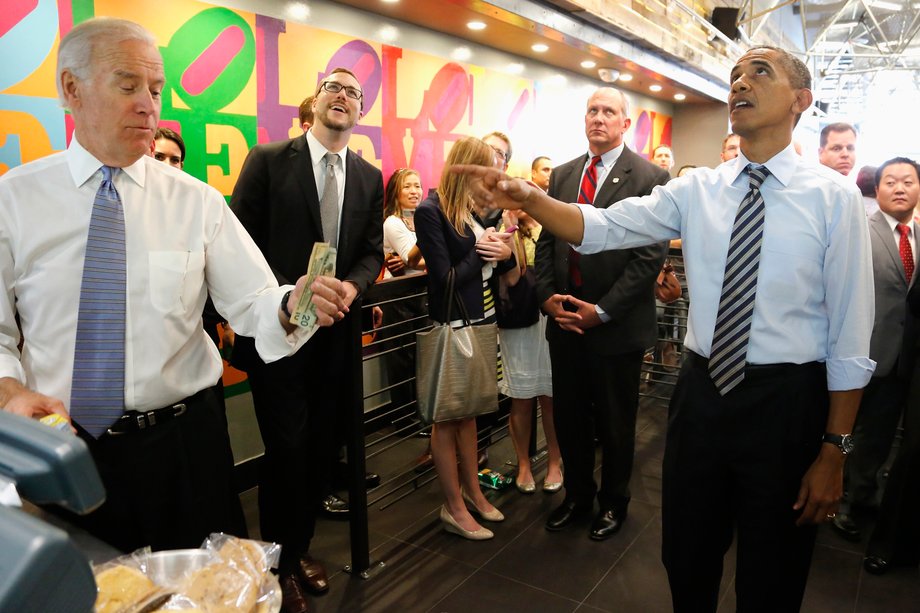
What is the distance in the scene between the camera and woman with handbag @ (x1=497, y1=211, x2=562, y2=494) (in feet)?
12.1

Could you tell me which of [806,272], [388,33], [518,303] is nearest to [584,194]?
[518,303]

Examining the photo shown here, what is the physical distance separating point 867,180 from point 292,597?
3927 mm

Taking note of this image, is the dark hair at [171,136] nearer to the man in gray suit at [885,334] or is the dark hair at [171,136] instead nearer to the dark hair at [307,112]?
the dark hair at [307,112]

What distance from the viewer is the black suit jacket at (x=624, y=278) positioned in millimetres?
3117

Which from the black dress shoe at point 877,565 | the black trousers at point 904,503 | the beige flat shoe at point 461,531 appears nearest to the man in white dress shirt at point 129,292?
the beige flat shoe at point 461,531

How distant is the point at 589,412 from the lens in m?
3.39

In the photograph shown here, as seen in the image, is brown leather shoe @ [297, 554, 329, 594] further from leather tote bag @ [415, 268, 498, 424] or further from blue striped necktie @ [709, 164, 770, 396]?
blue striped necktie @ [709, 164, 770, 396]

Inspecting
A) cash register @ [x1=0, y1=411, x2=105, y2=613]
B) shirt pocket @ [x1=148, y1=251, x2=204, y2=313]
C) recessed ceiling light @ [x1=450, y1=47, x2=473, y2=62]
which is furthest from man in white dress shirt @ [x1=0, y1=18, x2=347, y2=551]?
recessed ceiling light @ [x1=450, y1=47, x2=473, y2=62]

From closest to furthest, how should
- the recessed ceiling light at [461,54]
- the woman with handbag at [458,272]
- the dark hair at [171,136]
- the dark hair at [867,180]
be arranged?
the woman with handbag at [458,272] < the dark hair at [171,136] < the dark hair at [867,180] < the recessed ceiling light at [461,54]

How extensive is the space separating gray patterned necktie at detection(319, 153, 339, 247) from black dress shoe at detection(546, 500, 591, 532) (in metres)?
1.78

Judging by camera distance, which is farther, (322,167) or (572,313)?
(572,313)

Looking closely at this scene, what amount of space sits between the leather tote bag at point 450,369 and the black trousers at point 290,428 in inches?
14.7

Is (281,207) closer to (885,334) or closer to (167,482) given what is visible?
(167,482)

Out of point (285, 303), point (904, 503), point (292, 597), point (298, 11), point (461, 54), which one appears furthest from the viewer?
point (461, 54)
